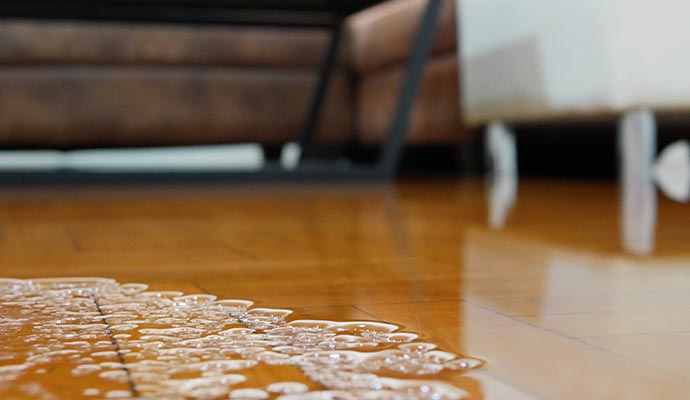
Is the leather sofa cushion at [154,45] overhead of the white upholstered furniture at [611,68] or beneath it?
overhead

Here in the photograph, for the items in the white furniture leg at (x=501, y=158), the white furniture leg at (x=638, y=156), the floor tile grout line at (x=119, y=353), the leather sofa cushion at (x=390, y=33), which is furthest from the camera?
the leather sofa cushion at (x=390, y=33)

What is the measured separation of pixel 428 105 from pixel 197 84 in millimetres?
519

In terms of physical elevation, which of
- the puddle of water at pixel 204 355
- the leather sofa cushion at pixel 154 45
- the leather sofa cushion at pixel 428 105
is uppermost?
the leather sofa cushion at pixel 154 45

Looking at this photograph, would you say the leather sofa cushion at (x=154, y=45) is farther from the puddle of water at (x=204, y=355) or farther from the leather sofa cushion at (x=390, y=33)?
the puddle of water at (x=204, y=355)

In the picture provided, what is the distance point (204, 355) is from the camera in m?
0.34

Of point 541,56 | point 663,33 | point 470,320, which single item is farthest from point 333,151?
point 470,320

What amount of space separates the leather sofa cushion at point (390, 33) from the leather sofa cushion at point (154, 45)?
0.37 feet

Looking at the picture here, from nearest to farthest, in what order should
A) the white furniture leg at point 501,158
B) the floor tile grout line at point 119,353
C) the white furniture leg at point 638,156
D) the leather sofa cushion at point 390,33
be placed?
the floor tile grout line at point 119,353
the white furniture leg at point 638,156
the white furniture leg at point 501,158
the leather sofa cushion at point 390,33

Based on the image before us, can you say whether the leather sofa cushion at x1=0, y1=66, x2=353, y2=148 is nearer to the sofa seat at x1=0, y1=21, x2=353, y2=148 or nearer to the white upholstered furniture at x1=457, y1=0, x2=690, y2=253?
the sofa seat at x1=0, y1=21, x2=353, y2=148

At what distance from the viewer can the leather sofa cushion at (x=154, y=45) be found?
6.68 feet

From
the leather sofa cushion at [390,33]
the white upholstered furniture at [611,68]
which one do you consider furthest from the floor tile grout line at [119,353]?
the leather sofa cushion at [390,33]

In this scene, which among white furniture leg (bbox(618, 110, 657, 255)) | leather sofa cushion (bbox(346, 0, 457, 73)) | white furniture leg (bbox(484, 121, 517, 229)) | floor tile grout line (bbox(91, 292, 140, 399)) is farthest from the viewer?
leather sofa cushion (bbox(346, 0, 457, 73))

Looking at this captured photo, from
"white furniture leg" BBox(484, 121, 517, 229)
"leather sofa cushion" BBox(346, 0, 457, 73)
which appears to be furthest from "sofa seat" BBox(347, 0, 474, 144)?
"white furniture leg" BBox(484, 121, 517, 229)

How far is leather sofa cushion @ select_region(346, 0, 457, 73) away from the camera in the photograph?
1.96m
